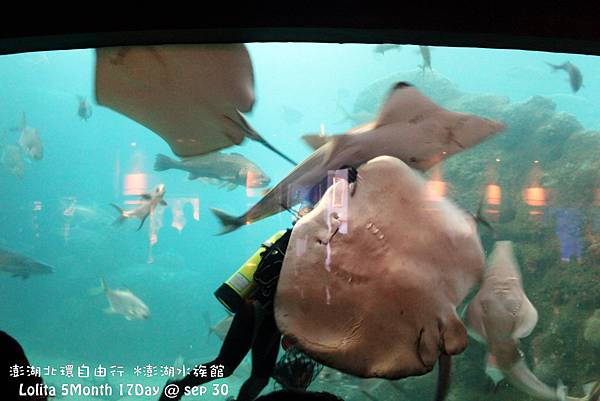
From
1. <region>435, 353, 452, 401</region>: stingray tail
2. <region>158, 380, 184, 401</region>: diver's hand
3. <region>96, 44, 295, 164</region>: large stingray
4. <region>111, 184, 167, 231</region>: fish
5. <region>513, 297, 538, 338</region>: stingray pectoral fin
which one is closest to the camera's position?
<region>435, 353, 452, 401</region>: stingray tail

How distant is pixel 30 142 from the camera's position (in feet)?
12.0

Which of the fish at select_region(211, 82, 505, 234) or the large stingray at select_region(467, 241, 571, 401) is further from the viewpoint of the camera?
the large stingray at select_region(467, 241, 571, 401)

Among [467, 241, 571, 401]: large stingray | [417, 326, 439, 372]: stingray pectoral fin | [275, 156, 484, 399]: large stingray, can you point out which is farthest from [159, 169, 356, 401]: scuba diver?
[467, 241, 571, 401]: large stingray

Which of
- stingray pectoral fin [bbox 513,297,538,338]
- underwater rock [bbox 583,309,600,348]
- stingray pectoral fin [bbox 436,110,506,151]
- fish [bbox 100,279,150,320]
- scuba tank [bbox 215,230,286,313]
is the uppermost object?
stingray pectoral fin [bbox 436,110,506,151]

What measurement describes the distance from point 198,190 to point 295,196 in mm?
1203

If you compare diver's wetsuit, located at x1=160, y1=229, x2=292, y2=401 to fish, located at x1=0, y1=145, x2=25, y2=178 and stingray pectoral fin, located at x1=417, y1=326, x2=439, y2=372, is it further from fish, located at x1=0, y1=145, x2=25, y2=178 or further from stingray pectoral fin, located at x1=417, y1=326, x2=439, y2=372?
fish, located at x1=0, y1=145, x2=25, y2=178

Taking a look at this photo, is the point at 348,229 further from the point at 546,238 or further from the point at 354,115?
the point at 354,115

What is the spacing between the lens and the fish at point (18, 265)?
339 centimetres

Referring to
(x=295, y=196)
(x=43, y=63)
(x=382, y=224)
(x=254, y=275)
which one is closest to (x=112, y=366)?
(x=254, y=275)

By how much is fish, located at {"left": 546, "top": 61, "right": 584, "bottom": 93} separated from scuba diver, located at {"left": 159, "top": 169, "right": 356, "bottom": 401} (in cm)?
260

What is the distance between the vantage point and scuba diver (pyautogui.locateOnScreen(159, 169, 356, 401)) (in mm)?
1725

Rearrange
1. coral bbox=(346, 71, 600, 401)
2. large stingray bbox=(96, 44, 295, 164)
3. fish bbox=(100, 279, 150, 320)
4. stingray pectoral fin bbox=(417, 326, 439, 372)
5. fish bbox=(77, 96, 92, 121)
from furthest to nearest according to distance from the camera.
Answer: fish bbox=(100, 279, 150, 320) < fish bbox=(77, 96, 92, 121) < coral bbox=(346, 71, 600, 401) < large stingray bbox=(96, 44, 295, 164) < stingray pectoral fin bbox=(417, 326, 439, 372)

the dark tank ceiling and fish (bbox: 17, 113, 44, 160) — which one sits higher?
the dark tank ceiling

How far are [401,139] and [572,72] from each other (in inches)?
94.6
